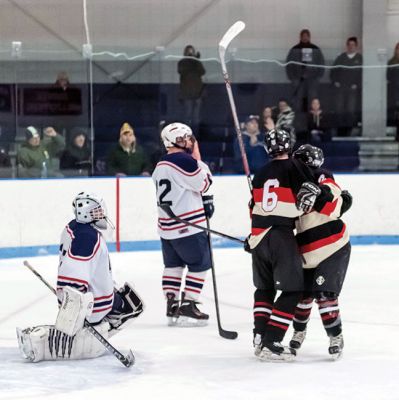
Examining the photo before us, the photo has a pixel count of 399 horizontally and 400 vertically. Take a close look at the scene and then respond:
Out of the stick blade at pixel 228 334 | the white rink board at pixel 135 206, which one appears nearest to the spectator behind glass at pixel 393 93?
the white rink board at pixel 135 206

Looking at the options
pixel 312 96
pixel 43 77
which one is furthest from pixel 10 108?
pixel 312 96

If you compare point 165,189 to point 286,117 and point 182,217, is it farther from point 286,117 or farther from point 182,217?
point 286,117

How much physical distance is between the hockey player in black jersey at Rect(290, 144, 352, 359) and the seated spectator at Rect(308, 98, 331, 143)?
182 inches

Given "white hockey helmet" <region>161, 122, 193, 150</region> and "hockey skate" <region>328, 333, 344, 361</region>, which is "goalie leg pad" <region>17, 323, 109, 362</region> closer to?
"hockey skate" <region>328, 333, 344, 361</region>

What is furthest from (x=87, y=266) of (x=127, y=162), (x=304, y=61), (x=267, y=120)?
(x=304, y=61)

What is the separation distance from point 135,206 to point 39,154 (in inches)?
30.9

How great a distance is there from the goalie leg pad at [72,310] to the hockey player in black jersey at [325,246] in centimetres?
84

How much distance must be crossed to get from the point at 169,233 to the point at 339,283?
1201mm

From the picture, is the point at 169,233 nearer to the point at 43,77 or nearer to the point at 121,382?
the point at 121,382

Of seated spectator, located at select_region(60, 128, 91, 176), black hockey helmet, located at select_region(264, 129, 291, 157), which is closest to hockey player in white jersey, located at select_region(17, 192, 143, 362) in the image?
black hockey helmet, located at select_region(264, 129, 291, 157)

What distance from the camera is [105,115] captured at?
27.8 ft

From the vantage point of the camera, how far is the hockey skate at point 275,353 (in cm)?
416

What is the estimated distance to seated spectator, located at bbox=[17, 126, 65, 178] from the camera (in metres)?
7.89

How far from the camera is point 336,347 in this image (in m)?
4.24
